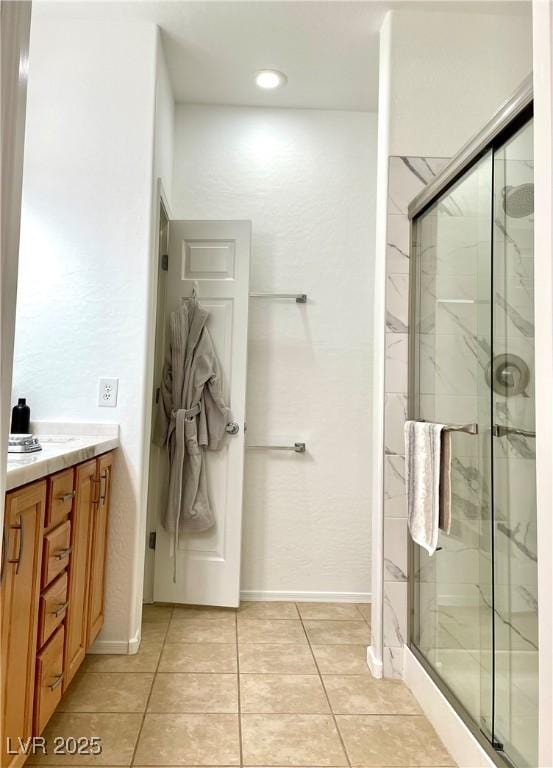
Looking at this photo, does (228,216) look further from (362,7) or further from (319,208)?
(362,7)

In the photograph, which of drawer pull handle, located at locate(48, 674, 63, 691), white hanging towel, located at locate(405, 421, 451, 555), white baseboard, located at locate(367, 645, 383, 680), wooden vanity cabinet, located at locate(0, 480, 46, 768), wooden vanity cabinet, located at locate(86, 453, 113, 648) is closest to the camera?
wooden vanity cabinet, located at locate(0, 480, 46, 768)

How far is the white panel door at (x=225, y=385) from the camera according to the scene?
8.73 ft

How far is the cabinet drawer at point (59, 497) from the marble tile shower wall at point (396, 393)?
1193mm

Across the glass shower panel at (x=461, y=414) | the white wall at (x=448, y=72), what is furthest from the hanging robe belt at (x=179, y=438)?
the white wall at (x=448, y=72)

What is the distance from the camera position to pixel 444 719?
1.64 metres

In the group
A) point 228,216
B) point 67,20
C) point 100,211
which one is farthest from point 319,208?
point 67,20

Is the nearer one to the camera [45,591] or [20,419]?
[45,591]

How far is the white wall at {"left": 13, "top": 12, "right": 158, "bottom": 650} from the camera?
7.29 feet

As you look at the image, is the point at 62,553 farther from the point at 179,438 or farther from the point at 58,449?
the point at 179,438

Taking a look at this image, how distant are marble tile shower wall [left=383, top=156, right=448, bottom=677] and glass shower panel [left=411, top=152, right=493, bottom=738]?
75mm

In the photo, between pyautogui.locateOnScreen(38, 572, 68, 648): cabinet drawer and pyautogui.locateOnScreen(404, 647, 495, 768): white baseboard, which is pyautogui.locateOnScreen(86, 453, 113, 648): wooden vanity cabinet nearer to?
pyautogui.locateOnScreen(38, 572, 68, 648): cabinet drawer

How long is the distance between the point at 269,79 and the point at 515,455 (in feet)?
7.61

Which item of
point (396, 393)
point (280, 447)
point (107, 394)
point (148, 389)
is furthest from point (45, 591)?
point (280, 447)

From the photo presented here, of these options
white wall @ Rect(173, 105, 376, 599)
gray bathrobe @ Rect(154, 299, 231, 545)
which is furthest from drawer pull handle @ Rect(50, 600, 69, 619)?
white wall @ Rect(173, 105, 376, 599)
